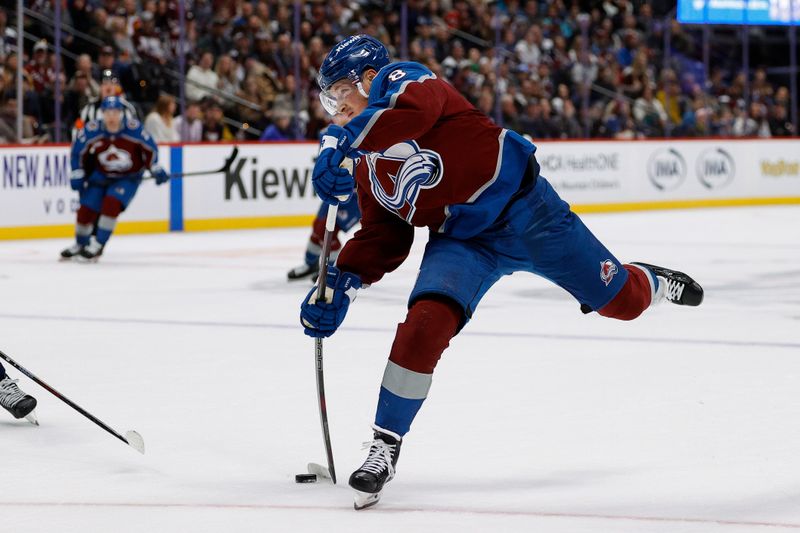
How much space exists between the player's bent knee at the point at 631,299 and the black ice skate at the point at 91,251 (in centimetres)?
586

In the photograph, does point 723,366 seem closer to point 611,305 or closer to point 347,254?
point 611,305

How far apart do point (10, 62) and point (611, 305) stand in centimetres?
795

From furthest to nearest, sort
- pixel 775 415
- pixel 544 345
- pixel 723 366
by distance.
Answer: pixel 544 345
pixel 723 366
pixel 775 415

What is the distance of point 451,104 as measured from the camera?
125 inches

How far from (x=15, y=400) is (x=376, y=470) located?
1.33m

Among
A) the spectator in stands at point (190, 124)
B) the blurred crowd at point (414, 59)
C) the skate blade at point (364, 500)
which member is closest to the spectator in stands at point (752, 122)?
the blurred crowd at point (414, 59)

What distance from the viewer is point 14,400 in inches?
150

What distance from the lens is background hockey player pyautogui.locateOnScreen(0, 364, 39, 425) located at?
3803mm

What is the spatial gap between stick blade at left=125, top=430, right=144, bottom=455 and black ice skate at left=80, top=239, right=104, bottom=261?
582 centimetres

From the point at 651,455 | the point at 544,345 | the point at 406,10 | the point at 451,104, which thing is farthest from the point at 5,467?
the point at 406,10

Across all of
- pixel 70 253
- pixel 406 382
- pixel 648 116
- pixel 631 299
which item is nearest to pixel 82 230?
pixel 70 253

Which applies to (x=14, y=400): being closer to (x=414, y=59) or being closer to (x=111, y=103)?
(x=111, y=103)

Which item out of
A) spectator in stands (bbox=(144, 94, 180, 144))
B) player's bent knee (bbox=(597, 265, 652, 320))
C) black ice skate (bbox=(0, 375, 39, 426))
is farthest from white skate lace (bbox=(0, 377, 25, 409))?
spectator in stands (bbox=(144, 94, 180, 144))

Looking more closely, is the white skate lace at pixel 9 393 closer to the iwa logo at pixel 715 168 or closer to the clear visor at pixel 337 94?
the clear visor at pixel 337 94
